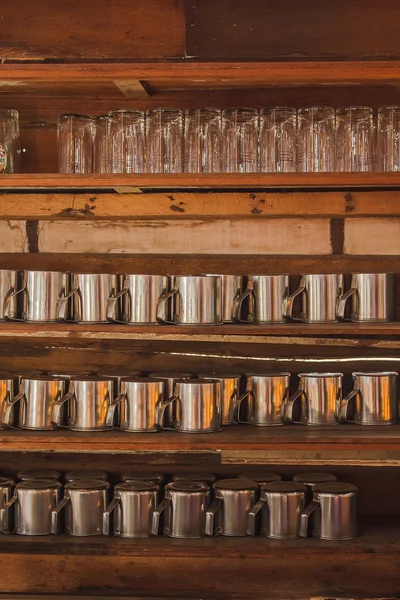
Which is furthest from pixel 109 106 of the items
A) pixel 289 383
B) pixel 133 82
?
pixel 289 383

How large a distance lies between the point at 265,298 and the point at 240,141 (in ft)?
1.52

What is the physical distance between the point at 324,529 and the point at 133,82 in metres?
1.41

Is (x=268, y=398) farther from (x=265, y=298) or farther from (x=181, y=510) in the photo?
(x=181, y=510)

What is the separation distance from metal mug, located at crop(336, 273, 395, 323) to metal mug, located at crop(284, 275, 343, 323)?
27 millimetres

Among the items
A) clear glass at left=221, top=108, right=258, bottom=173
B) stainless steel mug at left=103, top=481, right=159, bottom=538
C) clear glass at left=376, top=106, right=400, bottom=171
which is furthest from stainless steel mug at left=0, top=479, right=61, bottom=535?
clear glass at left=376, top=106, right=400, bottom=171

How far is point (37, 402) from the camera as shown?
2.51m

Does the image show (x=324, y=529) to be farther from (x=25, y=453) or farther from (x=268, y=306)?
(x=25, y=453)

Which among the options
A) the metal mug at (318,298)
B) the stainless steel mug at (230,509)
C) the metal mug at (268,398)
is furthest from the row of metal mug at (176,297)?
the stainless steel mug at (230,509)

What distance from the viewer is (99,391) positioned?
252 cm

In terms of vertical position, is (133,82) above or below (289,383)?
above

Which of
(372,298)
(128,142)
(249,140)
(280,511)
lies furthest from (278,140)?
(280,511)

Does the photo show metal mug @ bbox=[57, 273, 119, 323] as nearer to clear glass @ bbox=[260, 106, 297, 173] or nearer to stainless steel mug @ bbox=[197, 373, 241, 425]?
stainless steel mug @ bbox=[197, 373, 241, 425]

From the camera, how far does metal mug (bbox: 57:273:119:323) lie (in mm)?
2531

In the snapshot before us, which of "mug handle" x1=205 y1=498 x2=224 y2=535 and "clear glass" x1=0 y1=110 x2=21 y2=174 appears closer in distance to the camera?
"mug handle" x1=205 y1=498 x2=224 y2=535
